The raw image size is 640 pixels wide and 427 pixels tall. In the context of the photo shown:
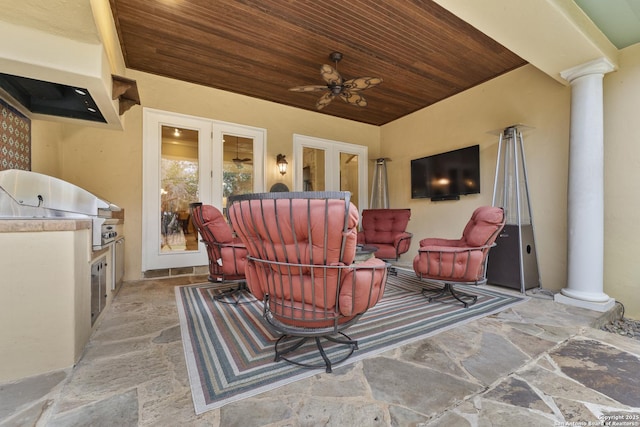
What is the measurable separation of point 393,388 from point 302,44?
3490 mm

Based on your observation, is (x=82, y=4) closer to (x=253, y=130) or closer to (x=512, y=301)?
(x=253, y=130)

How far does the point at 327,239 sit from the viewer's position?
1305 millimetres

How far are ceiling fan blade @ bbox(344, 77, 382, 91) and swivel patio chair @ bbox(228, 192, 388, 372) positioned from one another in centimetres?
237

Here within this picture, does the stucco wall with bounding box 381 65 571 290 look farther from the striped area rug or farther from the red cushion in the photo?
the red cushion

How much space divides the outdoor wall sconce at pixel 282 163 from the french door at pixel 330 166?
265 millimetres

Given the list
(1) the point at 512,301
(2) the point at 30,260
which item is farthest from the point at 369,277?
(1) the point at 512,301

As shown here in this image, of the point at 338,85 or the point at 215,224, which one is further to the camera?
the point at 338,85

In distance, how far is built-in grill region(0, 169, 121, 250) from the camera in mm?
1771

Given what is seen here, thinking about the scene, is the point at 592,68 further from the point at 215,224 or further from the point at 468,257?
the point at 215,224

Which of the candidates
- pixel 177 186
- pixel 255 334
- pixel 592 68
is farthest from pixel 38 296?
pixel 592 68

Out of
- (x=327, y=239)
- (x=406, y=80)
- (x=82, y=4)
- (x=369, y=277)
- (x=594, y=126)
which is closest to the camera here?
(x=327, y=239)

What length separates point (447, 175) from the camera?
4.42 meters

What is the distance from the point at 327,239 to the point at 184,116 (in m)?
3.81

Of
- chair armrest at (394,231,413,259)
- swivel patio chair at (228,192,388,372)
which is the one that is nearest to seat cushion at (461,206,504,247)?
chair armrest at (394,231,413,259)
